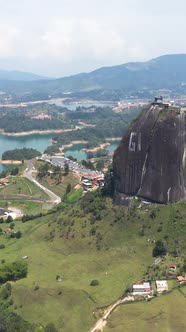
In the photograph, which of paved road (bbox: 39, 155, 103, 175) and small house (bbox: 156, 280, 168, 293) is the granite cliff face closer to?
small house (bbox: 156, 280, 168, 293)

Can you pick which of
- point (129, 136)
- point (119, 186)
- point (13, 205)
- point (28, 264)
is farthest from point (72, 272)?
point (13, 205)

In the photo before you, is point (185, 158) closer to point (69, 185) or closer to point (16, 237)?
point (16, 237)

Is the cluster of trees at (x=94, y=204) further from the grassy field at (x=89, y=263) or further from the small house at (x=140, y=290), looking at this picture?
the small house at (x=140, y=290)

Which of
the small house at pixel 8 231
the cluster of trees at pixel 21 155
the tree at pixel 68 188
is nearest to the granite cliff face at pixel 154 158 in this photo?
the small house at pixel 8 231

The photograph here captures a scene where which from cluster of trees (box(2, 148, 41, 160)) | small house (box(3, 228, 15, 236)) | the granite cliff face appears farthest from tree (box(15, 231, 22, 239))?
cluster of trees (box(2, 148, 41, 160))

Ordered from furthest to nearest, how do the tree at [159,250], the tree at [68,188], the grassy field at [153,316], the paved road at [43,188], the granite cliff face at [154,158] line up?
the tree at [68,188] → the paved road at [43,188] → the granite cliff face at [154,158] → the tree at [159,250] → the grassy field at [153,316]

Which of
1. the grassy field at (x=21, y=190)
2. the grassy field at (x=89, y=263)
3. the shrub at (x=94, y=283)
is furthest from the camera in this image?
the grassy field at (x=21, y=190)
